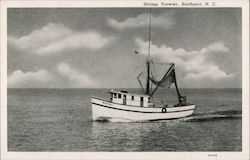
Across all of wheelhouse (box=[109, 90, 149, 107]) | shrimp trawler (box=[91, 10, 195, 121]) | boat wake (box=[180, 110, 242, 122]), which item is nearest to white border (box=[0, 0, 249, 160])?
boat wake (box=[180, 110, 242, 122])

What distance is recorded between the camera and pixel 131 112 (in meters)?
8.68

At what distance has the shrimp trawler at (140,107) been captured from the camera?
850 centimetres

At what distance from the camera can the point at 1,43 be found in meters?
7.48

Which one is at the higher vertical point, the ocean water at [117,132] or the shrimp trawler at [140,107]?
the shrimp trawler at [140,107]

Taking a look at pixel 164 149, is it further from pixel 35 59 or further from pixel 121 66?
pixel 35 59

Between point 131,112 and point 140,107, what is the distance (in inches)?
9.2
